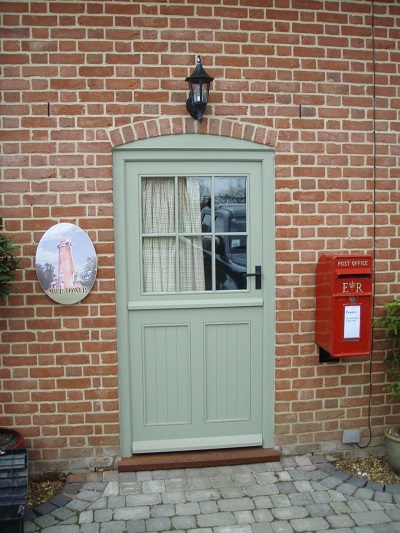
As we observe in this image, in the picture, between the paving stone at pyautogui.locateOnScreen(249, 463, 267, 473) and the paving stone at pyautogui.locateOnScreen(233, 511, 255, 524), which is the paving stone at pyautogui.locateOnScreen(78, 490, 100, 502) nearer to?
the paving stone at pyautogui.locateOnScreen(233, 511, 255, 524)

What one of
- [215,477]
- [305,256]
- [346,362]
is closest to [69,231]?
[305,256]

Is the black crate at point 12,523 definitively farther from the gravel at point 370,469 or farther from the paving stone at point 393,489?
the paving stone at point 393,489

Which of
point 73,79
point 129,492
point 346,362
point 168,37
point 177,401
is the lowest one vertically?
point 129,492

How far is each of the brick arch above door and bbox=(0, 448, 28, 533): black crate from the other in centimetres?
230

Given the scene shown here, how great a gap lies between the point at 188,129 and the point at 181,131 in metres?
0.06

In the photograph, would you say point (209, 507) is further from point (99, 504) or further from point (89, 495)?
point (89, 495)

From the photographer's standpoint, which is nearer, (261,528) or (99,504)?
(261,528)

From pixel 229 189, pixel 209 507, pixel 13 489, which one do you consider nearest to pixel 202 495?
pixel 209 507

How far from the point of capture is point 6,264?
11.5 feet

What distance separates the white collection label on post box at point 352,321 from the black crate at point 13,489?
244 centimetres

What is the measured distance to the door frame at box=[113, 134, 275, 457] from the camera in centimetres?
387

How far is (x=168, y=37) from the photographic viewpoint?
3.82 meters

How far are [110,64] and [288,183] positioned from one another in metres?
1.63

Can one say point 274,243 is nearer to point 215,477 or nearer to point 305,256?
point 305,256
